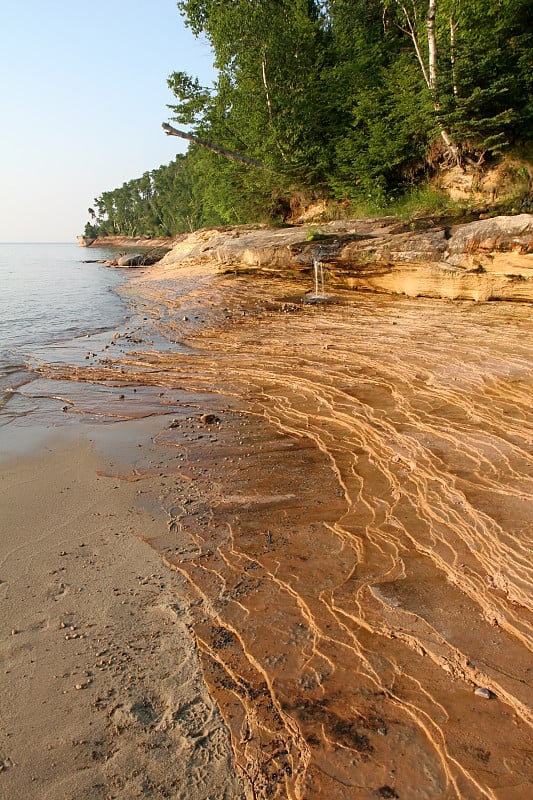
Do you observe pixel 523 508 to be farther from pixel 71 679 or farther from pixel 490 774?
pixel 71 679

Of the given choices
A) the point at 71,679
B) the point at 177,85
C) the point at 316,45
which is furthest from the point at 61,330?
the point at 316,45

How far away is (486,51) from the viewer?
13109 millimetres

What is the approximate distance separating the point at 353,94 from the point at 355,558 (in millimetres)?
21055

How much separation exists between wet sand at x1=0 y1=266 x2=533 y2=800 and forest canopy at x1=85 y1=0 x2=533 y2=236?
987cm

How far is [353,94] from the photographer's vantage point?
18.9 meters

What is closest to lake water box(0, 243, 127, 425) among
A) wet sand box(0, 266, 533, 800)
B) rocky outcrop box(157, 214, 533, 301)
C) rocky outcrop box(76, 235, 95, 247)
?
wet sand box(0, 266, 533, 800)

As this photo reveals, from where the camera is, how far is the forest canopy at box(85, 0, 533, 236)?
13.3 m

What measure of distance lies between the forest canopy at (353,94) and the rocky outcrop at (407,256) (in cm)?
373

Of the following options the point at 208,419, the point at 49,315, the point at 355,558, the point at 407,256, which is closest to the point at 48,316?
the point at 49,315

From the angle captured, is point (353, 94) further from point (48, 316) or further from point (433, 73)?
point (48, 316)

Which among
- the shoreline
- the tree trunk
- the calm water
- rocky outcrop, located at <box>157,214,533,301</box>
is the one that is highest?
the tree trunk

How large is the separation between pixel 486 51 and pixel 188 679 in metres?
17.1

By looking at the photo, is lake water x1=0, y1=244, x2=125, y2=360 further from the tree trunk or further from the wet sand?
the tree trunk

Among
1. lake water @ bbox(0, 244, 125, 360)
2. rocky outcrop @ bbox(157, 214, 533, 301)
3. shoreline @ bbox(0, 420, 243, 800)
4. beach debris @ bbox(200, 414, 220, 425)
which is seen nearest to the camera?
shoreline @ bbox(0, 420, 243, 800)
